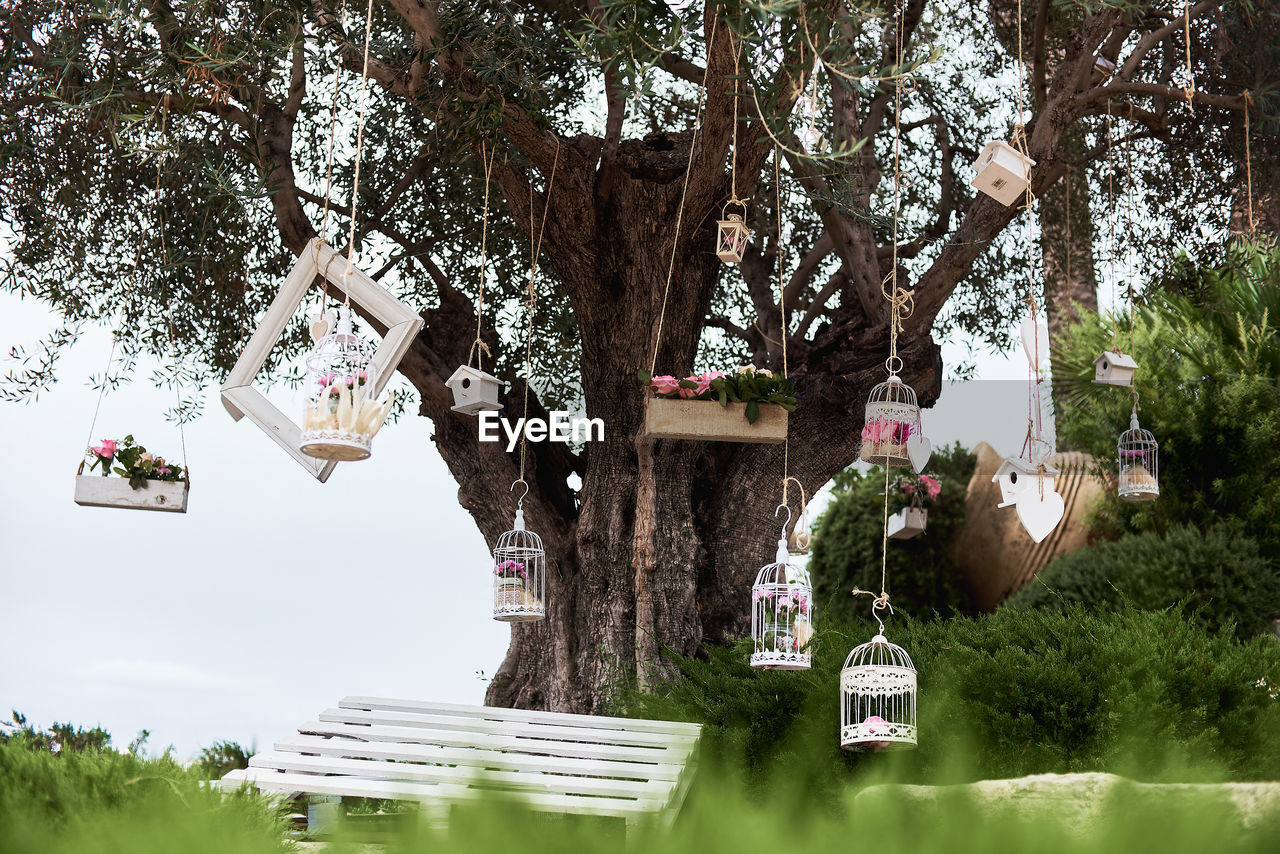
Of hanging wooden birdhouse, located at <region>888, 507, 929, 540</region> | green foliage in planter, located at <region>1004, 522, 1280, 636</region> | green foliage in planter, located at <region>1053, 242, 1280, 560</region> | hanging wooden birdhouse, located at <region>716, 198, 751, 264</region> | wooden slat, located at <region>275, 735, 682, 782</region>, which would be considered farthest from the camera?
hanging wooden birdhouse, located at <region>888, 507, 929, 540</region>

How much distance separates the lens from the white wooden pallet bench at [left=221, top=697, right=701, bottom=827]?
408 centimetres

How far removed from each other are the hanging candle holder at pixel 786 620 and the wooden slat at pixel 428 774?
60.6 inches

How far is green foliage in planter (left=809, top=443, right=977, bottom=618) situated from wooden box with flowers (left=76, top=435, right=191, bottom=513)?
6.94 meters

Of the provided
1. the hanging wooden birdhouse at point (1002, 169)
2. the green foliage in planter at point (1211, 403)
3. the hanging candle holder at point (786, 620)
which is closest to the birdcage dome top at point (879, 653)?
the hanging candle holder at point (786, 620)

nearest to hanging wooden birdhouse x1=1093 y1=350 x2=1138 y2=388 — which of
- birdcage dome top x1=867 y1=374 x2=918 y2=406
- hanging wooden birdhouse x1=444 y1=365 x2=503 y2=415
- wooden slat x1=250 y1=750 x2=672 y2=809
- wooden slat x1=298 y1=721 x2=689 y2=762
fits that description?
birdcage dome top x1=867 y1=374 x2=918 y2=406

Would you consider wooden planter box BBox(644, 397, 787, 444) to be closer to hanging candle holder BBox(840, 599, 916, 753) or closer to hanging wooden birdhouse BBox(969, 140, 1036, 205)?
hanging candle holder BBox(840, 599, 916, 753)

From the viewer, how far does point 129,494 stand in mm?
7363

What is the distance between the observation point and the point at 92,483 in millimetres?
7262

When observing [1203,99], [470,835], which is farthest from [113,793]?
[1203,99]

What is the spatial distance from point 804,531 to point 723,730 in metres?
2.29

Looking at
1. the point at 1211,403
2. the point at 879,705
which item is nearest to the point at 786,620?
the point at 879,705

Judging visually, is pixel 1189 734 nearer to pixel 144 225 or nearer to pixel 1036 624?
pixel 1036 624

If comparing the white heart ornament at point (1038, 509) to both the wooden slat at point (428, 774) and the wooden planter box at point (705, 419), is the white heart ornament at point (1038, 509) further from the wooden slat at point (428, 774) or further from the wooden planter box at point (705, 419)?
the wooden slat at point (428, 774)

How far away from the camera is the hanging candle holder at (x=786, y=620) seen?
5758 millimetres
